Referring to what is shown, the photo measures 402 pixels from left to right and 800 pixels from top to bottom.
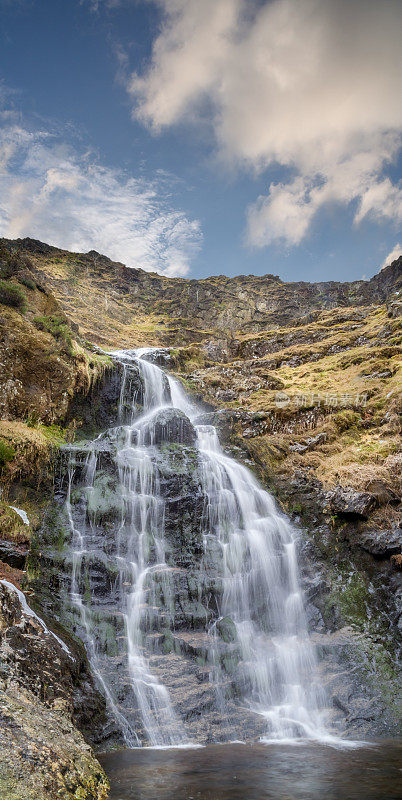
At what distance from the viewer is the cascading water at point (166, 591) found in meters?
9.72

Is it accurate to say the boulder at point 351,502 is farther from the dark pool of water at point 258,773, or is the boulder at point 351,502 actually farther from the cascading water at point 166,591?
the dark pool of water at point 258,773

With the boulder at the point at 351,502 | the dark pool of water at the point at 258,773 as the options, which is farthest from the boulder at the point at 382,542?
the dark pool of water at the point at 258,773

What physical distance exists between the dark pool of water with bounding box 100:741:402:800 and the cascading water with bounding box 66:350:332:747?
45.4 inches

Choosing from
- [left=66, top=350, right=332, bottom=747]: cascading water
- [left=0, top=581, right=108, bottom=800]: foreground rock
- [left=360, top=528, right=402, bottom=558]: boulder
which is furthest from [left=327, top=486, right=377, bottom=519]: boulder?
[left=0, top=581, right=108, bottom=800]: foreground rock

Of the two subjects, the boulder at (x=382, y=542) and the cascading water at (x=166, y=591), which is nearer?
the cascading water at (x=166, y=591)

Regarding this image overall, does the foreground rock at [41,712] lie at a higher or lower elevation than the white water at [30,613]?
lower

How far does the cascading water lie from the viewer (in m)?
9.72

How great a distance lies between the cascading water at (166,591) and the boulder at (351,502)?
2002 mm

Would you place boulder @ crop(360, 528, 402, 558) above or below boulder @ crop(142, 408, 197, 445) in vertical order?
below

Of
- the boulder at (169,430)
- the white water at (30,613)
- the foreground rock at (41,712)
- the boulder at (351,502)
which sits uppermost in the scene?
the boulder at (169,430)

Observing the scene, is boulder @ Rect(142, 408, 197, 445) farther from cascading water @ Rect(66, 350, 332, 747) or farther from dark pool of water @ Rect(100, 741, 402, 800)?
dark pool of water @ Rect(100, 741, 402, 800)

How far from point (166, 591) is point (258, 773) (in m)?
5.39

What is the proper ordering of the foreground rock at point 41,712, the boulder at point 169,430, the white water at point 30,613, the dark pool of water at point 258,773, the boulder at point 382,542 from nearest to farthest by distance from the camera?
the foreground rock at point 41,712 < the dark pool of water at point 258,773 < the white water at point 30,613 < the boulder at point 382,542 < the boulder at point 169,430

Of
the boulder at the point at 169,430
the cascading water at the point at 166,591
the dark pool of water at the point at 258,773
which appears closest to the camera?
the dark pool of water at the point at 258,773
